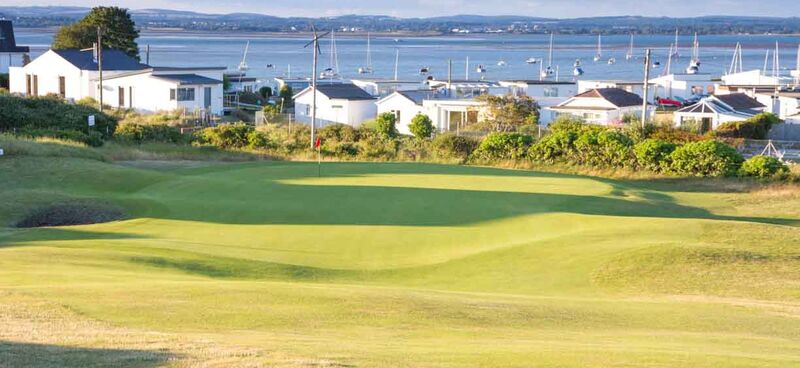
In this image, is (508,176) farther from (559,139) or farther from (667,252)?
(667,252)

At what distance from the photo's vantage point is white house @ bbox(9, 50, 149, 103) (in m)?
69.9

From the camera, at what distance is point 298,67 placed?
180 meters

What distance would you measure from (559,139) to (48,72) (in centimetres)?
3913

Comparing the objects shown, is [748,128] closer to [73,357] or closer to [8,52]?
[73,357]

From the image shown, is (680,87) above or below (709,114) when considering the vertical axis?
above

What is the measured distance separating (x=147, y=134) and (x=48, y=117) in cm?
547

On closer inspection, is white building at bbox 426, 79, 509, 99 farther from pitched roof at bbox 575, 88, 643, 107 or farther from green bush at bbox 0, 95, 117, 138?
green bush at bbox 0, 95, 117, 138

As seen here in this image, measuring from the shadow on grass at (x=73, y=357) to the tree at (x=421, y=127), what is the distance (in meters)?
46.3

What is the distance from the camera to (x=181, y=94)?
218 ft

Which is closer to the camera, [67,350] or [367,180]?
[67,350]

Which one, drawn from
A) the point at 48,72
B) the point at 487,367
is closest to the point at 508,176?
the point at 487,367

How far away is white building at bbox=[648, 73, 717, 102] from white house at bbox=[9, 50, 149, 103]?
143ft

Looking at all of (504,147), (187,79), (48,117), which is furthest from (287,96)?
(504,147)

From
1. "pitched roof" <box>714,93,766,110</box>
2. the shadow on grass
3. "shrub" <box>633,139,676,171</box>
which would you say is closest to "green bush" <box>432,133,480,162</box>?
"shrub" <box>633,139,676,171</box>
